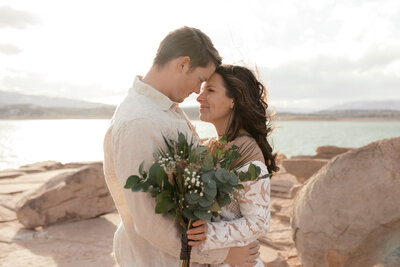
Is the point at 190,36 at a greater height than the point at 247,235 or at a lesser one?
greater

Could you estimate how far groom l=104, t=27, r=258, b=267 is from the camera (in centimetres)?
157

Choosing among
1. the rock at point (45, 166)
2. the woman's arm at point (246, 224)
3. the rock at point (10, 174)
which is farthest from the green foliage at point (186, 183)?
the rock at point (45, 166)

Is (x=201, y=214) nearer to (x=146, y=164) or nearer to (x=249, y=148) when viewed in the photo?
(x=146, y=164)

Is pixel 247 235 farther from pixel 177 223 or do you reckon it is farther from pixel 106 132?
pixel 106 132

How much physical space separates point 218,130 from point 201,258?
1.08 m

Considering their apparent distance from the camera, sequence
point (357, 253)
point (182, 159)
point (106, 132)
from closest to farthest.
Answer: point (182, 159)
point (106, 132)
point (357, 253)

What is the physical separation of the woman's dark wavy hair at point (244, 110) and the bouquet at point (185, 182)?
916 mm

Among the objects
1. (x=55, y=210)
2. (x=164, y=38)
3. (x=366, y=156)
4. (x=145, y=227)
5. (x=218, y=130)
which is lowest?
(x=55, y=210)

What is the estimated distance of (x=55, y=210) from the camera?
621cm

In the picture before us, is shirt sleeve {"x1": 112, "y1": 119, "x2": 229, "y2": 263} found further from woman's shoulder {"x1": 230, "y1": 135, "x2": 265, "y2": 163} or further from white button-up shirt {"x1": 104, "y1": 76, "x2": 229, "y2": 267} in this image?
woman's shoulder {"x1": 230, "y1": 135, "x2": 265, "y2": 163}

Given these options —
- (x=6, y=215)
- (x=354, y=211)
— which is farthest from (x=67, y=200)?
(x=354, y=211)

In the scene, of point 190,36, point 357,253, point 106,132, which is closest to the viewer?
point 106,132

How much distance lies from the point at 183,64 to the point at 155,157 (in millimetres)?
641

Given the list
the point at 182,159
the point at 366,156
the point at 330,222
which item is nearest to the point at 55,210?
the point at 330,222
